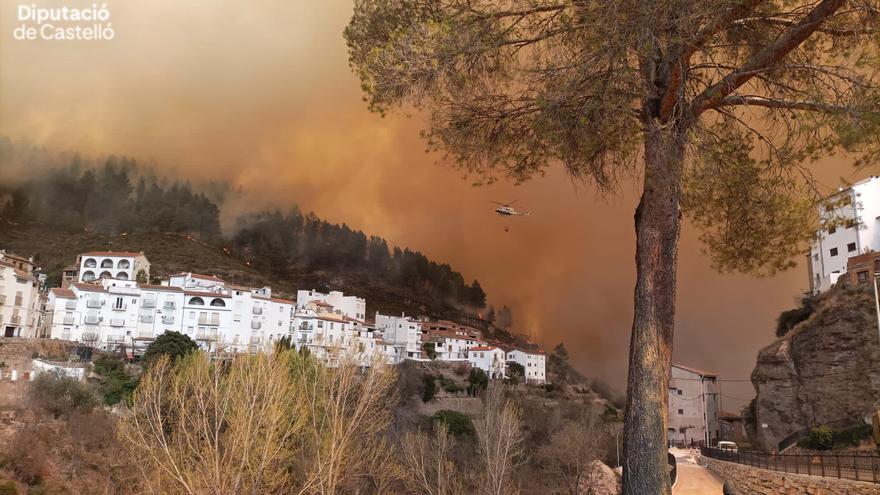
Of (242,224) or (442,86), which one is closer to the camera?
(442,86)

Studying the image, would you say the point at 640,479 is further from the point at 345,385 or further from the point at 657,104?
the point at 345,385

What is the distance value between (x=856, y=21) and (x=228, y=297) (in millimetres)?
51615

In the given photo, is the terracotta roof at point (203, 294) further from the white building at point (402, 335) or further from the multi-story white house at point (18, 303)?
the white building at point (402, 335)

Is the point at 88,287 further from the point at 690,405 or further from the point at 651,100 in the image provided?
the point at 651,100

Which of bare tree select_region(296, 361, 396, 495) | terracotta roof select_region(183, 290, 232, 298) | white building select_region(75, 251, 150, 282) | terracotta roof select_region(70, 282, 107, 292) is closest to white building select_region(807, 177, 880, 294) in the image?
bare tree select_region(296, 361, 396, 495)

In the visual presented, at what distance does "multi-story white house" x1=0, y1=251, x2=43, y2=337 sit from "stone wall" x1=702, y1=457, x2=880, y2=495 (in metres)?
45.9

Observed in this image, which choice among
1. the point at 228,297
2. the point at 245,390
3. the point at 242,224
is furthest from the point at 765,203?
the point at 242,224

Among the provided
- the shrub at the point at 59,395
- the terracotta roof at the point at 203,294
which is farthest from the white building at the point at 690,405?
the shrub at the point at 59,395

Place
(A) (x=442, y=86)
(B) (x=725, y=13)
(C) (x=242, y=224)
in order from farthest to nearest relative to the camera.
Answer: (C) (x=242, y=224) < (A) (x=442, y=86) < (B) (x=725, y=13)

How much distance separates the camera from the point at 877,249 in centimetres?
3347

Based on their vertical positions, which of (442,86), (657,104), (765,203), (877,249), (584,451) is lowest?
(584,451)

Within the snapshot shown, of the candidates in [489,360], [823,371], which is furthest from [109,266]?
[823,371]

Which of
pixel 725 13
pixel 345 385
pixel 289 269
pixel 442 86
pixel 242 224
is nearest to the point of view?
pixel 725 13

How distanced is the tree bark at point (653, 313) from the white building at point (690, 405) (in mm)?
43159
